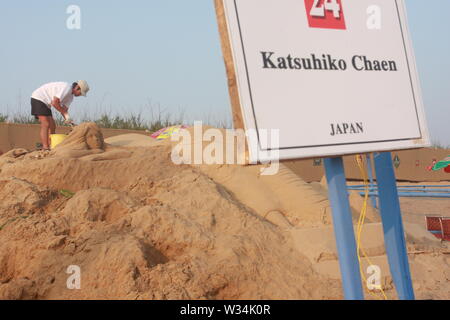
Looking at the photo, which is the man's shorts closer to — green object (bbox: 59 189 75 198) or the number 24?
green object (bbox: 59 189 75 198)

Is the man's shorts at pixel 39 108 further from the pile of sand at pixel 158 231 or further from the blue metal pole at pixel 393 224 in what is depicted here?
the blue metal pole at pixel 393 224

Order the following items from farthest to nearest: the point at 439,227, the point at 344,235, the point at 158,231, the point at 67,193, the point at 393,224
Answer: the point at 439,227
the point at 67,193
the point at 158,231
the point at 393,224
the point at 344,235

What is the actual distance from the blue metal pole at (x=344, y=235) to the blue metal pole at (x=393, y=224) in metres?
0.42

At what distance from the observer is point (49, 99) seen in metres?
5.86

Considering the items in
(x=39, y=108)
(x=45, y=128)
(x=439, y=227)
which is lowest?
(x=439, y=227)

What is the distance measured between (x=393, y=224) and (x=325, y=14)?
3.29 ft

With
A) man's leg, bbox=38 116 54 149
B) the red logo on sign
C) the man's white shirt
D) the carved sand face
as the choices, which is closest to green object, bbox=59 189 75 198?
the carved sand face

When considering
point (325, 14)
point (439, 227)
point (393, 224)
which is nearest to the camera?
point (325, 14)

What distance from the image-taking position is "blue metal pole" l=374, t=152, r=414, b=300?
2.19 meters

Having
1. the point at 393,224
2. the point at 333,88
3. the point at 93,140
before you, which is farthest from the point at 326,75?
the point at 93,140

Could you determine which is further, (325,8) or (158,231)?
(158,231)

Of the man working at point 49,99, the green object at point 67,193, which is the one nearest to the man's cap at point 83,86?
the man working at point 49,99

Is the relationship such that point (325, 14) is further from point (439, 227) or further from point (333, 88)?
point (439, 227)

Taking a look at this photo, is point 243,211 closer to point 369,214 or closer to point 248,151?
point 369,214
